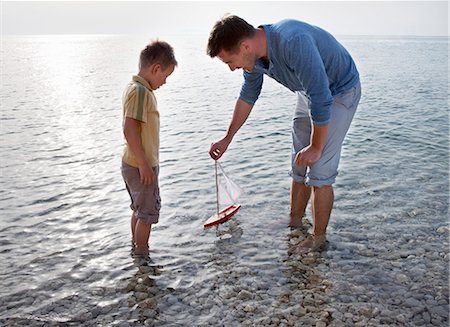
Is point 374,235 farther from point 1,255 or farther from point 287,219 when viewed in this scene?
point 1,255

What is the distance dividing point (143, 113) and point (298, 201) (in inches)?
92.7

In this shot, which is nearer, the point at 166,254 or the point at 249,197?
the point at 166,254

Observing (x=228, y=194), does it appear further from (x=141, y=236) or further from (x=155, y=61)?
(x=155, y=61)

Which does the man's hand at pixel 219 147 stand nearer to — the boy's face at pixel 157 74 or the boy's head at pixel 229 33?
the boy's face at pixel 157 74

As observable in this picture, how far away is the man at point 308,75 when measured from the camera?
3.97 meters

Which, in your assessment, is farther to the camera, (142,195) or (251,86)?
(251,86)

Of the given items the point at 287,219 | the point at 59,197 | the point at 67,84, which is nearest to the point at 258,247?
the point at 287,219

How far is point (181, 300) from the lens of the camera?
4438mm

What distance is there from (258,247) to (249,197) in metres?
1.58

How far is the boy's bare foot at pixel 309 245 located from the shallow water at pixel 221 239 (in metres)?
0.11

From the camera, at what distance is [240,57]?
412cm

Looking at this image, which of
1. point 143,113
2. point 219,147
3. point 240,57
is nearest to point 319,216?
point 219,147

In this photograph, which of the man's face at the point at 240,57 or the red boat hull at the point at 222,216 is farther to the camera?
the red boat hull at the point at 222,216

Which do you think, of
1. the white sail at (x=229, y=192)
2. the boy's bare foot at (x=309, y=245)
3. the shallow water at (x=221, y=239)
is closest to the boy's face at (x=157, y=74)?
the shallow water at (x=221, y=239)
